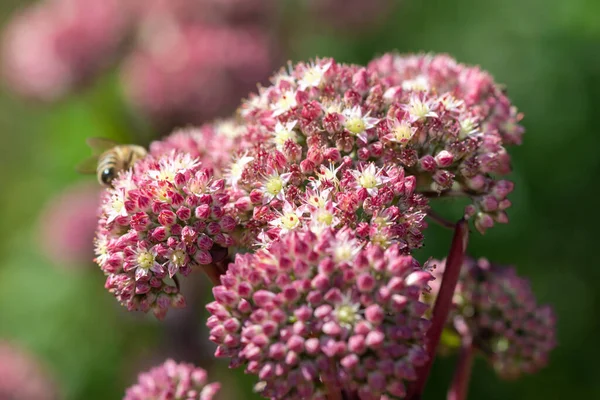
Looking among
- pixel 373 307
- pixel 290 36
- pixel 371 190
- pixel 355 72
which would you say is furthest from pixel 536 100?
pixel 373 307

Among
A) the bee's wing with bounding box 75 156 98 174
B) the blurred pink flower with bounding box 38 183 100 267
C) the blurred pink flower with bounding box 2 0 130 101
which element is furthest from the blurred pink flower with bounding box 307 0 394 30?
the bee's wing with bounding box 75 156 98 174

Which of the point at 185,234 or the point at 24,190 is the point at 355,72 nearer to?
the point at 185,234

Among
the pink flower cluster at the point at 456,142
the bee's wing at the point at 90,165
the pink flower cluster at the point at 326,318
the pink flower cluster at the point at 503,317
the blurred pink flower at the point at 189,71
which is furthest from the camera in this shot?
the blurred pink flower at the point at 189,71

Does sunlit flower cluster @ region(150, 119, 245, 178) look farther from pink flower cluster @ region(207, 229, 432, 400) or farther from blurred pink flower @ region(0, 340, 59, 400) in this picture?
blurred pink flower @ region(0, 340, 59, 400)

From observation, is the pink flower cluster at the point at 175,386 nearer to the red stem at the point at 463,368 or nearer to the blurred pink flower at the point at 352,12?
the red stem at the point at 463,368

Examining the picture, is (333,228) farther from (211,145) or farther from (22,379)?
(22,379)

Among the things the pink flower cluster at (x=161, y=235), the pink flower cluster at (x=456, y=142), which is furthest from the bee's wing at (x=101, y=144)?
the pink flower cluster at (x=456, y=142)

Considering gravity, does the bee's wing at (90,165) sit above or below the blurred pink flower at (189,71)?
below
